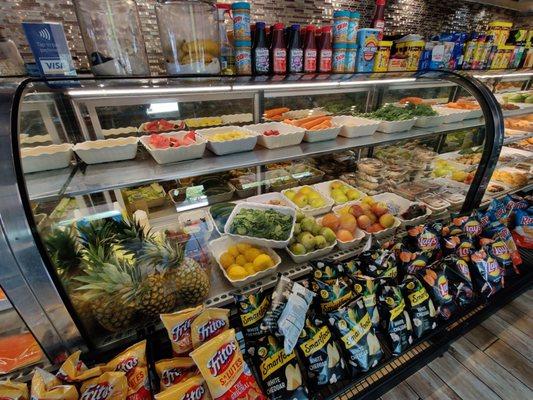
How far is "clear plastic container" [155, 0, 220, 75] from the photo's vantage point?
40.6 inches

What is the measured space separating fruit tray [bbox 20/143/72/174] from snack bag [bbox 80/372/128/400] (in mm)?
772

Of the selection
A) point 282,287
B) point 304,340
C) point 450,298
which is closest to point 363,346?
point 304,340

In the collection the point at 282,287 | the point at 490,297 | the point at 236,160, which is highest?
the point at 236,160

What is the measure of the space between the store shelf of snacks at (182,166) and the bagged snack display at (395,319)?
0.79 metres

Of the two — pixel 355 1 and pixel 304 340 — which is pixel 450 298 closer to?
pixel 304 340

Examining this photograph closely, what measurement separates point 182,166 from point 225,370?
80 centimetres

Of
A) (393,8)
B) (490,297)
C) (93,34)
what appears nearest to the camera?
(93,34)

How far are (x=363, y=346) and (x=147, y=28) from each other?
2756mm

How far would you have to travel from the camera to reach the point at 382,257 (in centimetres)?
144

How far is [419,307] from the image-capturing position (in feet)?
4.44

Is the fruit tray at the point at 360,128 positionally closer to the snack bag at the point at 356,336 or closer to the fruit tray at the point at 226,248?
the fruit tray at the point at 226,248

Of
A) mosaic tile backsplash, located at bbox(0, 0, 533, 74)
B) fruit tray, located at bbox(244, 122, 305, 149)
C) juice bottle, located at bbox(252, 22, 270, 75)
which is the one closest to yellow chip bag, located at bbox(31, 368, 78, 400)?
fruit tray, located at bbox(244, 122, 305, 149)

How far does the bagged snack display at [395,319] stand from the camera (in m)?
1.28

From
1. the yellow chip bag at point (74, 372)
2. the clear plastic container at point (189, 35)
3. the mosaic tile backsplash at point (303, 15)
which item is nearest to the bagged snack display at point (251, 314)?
the yellow chip bag at point (74, 372)
